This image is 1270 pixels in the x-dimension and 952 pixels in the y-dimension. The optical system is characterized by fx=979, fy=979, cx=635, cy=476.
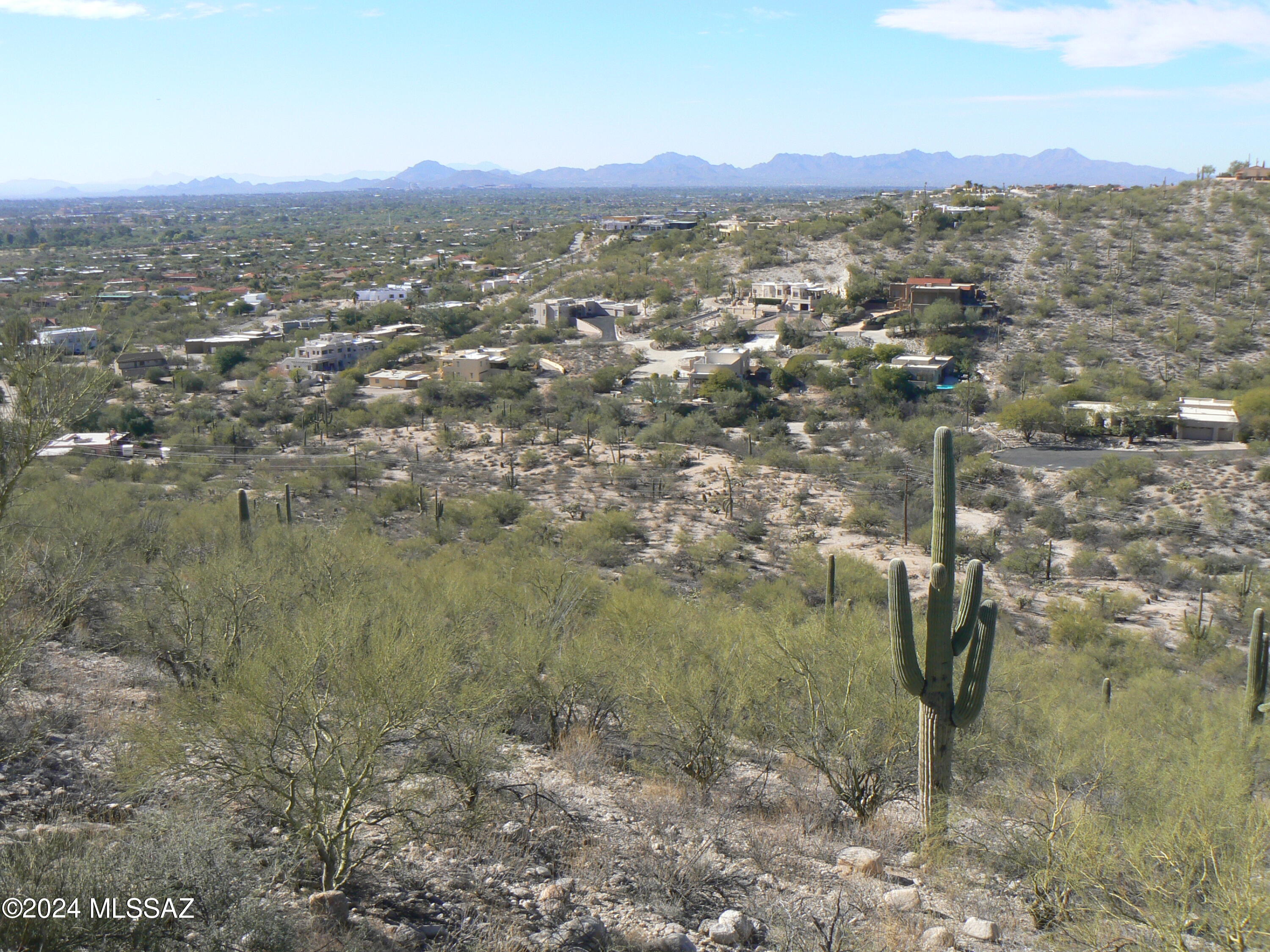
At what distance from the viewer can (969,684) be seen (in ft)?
30.2

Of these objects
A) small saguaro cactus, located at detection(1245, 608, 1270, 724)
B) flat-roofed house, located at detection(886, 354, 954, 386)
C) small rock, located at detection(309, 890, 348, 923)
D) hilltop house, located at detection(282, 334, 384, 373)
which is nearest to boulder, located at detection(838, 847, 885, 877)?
small rock, located at detection(309, 890, 348, 923)

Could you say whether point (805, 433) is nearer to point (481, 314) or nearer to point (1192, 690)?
point (1192, 690)

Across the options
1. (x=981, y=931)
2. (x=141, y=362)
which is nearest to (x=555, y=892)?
(x=981, y=931)

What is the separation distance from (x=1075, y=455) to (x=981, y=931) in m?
29.7

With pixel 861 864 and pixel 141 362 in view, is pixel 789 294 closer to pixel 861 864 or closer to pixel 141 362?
pixel 141 362

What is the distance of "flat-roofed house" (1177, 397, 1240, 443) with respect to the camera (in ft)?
112

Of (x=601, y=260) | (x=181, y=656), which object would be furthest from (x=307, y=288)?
(x=181, y=656)

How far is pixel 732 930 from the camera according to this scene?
6.91 m

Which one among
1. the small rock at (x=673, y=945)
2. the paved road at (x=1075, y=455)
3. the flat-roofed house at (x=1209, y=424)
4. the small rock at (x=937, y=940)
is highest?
the small rock at (x=673, y=945)

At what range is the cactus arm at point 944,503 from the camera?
938cm

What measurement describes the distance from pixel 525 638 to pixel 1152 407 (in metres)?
31.5

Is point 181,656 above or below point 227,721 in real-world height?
below

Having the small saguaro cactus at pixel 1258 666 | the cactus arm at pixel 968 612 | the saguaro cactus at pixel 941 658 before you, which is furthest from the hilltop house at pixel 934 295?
the saguaro cactus at pixel 941 658

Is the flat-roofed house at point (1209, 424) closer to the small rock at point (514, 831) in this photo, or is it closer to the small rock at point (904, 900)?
the small rock at point (904, 900)
